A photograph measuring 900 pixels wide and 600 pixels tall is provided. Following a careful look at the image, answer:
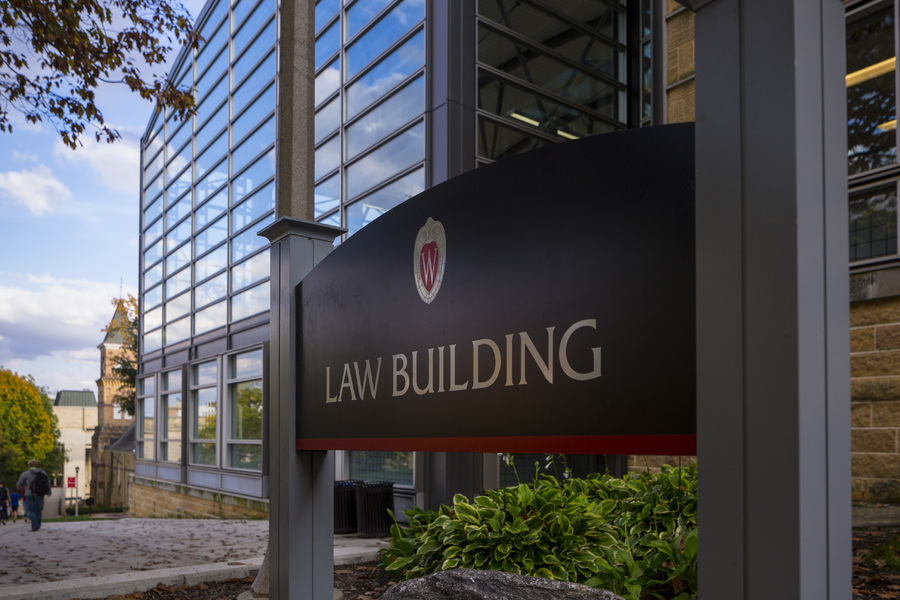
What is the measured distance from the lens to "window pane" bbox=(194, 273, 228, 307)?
20.0 metres

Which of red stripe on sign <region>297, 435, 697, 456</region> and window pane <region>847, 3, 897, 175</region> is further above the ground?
window pane <region>847, 3, 897, 175</region>

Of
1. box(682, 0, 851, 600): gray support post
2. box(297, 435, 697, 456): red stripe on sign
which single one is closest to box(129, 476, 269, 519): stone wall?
box(297, 435, 697, 456): red stripe on sign

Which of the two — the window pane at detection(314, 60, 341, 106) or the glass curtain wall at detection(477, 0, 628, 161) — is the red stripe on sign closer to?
the glass curtain wall at detection(477, 0, 628, 161)

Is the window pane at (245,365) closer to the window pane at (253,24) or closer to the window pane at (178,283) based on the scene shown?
the window pane at (178,283)

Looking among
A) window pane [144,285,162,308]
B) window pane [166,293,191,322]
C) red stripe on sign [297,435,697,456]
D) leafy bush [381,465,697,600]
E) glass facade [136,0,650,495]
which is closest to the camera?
red stripe on sign [297,435,697,456]

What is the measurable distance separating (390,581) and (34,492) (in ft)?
48.3

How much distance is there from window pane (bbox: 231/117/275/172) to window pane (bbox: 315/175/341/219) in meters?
4.14

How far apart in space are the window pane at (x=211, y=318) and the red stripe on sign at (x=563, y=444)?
17.7 m

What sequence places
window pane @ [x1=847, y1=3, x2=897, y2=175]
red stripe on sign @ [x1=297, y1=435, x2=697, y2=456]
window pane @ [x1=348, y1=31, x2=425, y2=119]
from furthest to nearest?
window pane @ [x1=348, y1=31, x2=425, y2=119] < window pane @ [x1=847, y1=3, x2=897, y2=175] < red stripe on sign @ [x1=297, y1=435, x2=697, y2=456]

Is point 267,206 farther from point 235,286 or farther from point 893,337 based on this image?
point 893,337

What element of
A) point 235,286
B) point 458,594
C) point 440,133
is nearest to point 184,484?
point 235,286

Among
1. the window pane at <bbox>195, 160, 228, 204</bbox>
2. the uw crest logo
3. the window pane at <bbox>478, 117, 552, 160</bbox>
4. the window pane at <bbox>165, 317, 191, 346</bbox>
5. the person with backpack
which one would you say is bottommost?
the person with backpack

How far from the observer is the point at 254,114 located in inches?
749

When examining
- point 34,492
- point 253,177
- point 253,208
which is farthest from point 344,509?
point 253,177
